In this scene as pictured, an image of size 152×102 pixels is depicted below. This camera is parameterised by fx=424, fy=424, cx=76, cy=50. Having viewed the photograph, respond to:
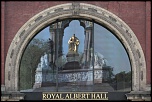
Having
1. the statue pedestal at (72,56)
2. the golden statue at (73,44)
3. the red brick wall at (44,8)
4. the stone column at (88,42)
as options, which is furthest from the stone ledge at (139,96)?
the golden statue at (73,44)

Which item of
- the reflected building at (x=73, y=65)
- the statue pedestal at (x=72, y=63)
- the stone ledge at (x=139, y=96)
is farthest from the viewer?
the statue pedestal at (x=72, y=63)

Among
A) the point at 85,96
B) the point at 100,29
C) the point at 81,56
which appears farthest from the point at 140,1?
the point at 85,96

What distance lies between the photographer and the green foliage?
61.8ft

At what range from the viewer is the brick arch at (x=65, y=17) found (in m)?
18.3

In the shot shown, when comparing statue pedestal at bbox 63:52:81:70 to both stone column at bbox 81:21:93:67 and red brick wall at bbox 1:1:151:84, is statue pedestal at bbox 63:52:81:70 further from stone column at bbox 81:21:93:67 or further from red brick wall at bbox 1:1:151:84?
red brick wall at bbox 1:1:151:84

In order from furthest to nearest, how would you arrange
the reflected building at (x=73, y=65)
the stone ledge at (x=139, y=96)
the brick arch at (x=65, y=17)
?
the reflected building at (x=73, y=65), the brick arch at (x=65, y=17), the stone ledge at (x=139, y=96)

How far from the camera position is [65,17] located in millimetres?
18844

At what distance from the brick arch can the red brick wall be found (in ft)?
0.63

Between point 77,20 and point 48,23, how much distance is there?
4.35 ft

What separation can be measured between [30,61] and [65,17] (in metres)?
2.52

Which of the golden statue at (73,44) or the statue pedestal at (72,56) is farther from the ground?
the golden statue at (73,44)

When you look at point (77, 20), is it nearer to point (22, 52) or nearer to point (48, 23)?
point (48, 23)

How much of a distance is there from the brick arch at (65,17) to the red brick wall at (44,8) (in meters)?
0.19

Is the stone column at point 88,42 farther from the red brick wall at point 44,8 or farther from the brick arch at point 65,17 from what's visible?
the red brick wall at point 44,8
